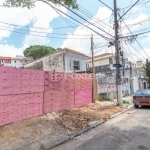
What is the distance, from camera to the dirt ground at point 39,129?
16.2ft

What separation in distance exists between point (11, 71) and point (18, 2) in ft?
9.18

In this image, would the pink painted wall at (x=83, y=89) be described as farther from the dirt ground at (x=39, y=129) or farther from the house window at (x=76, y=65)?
the house window at (x=76, y=65)

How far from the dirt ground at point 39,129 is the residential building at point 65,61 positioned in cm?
1092

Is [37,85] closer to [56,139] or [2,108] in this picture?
[2,108]

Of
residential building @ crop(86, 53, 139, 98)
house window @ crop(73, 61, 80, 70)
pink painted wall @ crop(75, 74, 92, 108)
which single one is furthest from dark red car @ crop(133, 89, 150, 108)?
house window @ crop(73, 61, 80, 70)

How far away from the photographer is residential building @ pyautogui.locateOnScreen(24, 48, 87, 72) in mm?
18703

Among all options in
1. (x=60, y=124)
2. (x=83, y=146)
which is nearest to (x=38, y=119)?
(x=60, y=124)

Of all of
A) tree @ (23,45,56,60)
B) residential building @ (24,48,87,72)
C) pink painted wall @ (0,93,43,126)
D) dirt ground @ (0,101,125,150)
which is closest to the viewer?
dirt ground @ (0,101,125,150)

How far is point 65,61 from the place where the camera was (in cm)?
1861

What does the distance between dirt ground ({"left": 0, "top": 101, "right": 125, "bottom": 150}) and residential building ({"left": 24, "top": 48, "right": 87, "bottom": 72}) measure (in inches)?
430

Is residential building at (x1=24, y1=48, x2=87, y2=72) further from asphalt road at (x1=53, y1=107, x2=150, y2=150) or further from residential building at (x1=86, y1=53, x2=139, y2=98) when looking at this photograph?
asphalt road at (x1=53, y1=107, x2=150, y2=150)

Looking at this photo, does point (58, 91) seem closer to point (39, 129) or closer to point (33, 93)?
point (33, 93)

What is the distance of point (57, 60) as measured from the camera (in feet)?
64.0

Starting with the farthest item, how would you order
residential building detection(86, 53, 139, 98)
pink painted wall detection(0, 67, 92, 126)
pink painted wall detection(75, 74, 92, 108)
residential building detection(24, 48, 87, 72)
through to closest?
residential building detection(24, 48, 87, 72), residential building detection(86, 53, 139, 98), pink painted wall detection(75, 74, 92, 108), pink painted wall detection(0, 67, 92, 126)
